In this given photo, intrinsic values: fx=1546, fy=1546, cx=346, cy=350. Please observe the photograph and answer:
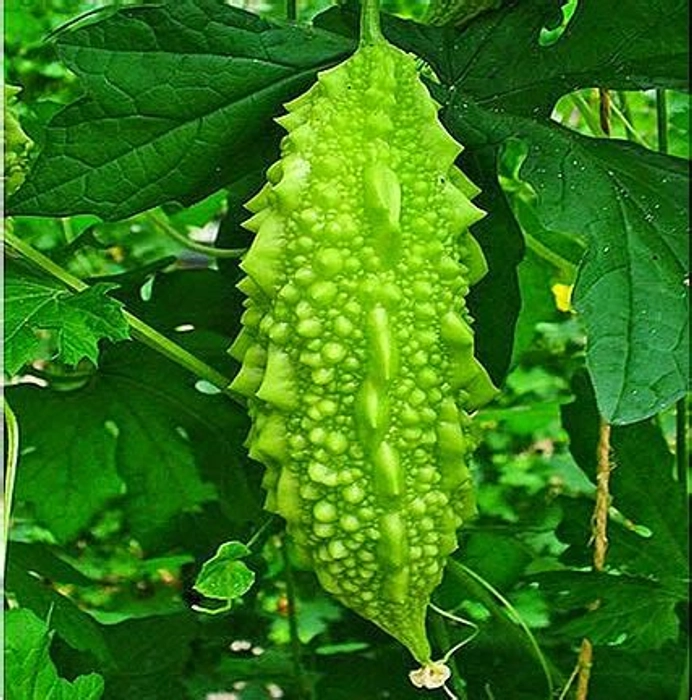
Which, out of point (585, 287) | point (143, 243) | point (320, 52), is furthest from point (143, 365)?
point (143, 243)

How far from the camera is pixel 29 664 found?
971 mm

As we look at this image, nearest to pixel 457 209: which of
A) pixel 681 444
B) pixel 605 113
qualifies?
pixel 605 113

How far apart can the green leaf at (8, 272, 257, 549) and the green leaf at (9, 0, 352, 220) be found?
29cm

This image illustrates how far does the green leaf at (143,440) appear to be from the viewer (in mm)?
1368

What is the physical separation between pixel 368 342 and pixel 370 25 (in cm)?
22

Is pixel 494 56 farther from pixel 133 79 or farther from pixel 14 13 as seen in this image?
pixel 14 13

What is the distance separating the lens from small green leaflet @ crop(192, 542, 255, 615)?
0.96 metres

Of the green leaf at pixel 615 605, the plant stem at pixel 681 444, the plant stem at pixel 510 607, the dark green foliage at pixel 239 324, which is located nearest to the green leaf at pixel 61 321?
the dark green foliage at pixel 239 324

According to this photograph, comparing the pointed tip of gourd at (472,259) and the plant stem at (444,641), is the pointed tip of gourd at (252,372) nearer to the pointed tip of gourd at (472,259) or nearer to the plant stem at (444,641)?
the pointed tip of gourd at (472,259)

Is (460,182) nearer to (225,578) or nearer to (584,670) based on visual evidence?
(225,578)

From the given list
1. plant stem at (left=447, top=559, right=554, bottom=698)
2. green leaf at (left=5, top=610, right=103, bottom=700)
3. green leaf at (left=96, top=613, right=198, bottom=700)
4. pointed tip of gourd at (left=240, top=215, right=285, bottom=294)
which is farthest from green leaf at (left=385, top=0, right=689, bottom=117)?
green leaf at (left=96, top=613, right=198, bottom=700)

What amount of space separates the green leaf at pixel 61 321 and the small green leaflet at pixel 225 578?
0.15m

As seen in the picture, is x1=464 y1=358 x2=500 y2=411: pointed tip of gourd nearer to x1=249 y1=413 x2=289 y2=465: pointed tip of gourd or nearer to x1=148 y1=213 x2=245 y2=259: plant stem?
x1=249 y1=413 x2=289 y2=465: pointed tip of gourd

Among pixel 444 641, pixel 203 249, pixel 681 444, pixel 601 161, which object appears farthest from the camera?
pixel 681 444
